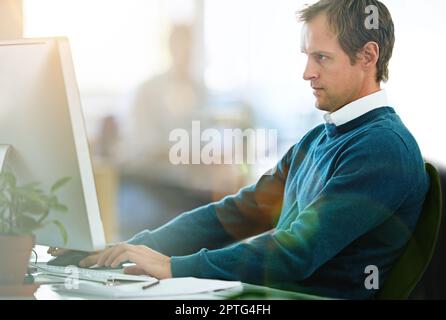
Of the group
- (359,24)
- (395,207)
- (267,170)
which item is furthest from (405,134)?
(267,170)

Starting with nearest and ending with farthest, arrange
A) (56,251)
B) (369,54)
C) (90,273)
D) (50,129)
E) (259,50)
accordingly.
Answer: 1. (50,129)
2. (90,273)
3. (56,251)
4. (369,54)
5. (259,50)

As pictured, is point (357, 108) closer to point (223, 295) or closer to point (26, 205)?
point (223, 295)

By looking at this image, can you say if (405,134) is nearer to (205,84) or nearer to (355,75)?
(355,75)

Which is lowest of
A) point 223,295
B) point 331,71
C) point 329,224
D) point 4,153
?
point 223,295

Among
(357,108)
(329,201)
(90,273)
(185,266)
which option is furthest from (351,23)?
(90,273)

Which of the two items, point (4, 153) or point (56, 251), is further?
point (56, 251)

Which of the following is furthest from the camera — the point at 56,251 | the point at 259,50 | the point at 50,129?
the point at 259,50

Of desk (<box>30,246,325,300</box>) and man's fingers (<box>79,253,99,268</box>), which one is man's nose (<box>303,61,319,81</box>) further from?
man's fingers (<box>79,253,99,268</box>)

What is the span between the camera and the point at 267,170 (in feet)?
5.28

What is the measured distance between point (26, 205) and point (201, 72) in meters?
0.78

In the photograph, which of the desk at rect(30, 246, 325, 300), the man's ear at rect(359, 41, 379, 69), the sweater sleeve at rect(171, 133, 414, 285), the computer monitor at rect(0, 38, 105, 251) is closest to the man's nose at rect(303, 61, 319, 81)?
the man's ear at rect(359, 41, 379, 69)

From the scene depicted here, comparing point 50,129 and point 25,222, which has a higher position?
point 50,129

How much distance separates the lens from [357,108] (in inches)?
55.8
